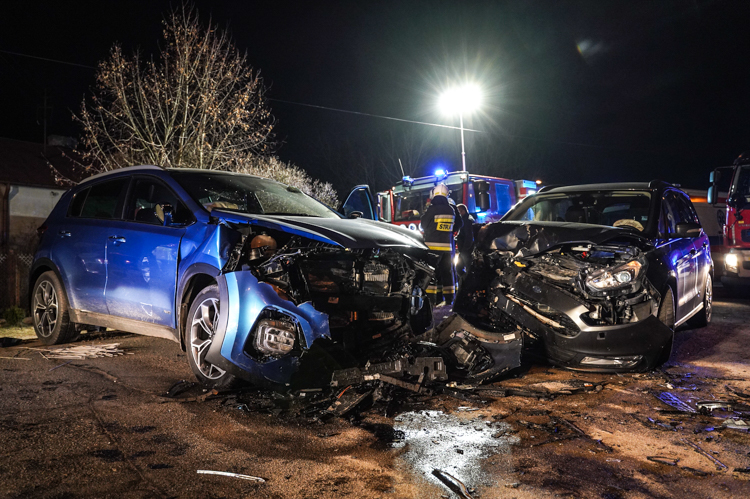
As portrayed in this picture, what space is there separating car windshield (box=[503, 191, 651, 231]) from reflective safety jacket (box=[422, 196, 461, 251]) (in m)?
1.79

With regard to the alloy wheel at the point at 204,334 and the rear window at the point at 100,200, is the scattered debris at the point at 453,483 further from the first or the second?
the rear window at the point at 100,200

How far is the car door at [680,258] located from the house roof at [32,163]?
3171cm

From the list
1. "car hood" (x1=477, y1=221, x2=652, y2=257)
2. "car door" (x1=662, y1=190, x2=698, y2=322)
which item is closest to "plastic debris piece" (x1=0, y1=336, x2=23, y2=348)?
"car hood" (x1=477, y1=221, x2=652, y2=257)

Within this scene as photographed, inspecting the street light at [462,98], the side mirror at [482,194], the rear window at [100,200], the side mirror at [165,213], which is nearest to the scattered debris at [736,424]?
the side mirror at [165,213]

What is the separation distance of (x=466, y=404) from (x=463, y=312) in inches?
Result: 65.4

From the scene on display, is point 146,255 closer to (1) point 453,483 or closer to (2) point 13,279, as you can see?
(1) point 453,483

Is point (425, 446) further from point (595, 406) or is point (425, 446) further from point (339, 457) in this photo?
point (595, 406)

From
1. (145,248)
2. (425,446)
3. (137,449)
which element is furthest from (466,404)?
(145,248)

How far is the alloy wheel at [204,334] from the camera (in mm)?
4211

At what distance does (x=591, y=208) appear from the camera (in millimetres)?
6219

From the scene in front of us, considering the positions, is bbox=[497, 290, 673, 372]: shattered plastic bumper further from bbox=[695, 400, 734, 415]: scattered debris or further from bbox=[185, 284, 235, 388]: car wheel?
bbox=[185, 284, 235, 388]: car wheel

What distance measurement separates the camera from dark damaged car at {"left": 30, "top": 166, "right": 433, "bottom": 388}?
12.6 ft

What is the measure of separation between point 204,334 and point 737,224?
34.0 ft

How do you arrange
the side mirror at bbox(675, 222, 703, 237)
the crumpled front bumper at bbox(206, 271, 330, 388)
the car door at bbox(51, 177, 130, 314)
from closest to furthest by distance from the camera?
the crumpled front bumper at bbox(206, 271, 330, 388)
the car door at bbox(51, 177, 130, 314)
the side mirror at bbox(675, 222, 703, 237)
